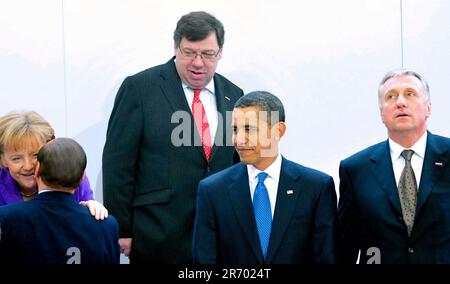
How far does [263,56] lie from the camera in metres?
5.59

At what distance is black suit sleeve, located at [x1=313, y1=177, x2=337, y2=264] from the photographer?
14.2 feet

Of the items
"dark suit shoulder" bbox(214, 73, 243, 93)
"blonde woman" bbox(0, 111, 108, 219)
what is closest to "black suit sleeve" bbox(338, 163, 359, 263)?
"dark suit shoulder" bbox(214, 73, 243, 93)

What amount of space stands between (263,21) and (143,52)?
653 millimetres

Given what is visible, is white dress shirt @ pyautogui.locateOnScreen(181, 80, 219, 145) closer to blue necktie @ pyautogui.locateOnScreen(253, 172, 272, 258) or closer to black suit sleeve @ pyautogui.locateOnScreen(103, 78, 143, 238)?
black suit sleeve @ pyautogui.locateOnScreen(103, 78, 143, 238)

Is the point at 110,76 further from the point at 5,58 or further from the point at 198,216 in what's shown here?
the point at 198,216

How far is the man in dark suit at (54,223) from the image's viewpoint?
406 cm

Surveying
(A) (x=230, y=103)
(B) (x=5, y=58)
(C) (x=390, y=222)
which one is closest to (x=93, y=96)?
(B) (x=5, y=58)

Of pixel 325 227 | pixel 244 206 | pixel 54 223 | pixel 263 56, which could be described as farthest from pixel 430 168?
pixel 54 223

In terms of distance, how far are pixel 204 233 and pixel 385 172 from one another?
83 centimetres

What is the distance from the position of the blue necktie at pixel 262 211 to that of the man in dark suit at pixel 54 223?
0.65 metres

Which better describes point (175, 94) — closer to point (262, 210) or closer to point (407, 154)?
point (262, 210)

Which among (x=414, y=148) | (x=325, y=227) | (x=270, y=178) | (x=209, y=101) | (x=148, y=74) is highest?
(x=148, y=74)

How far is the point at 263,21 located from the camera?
5.61 m

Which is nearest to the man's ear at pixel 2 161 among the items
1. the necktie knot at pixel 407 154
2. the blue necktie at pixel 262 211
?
the blue necktie at pixel 262 211
